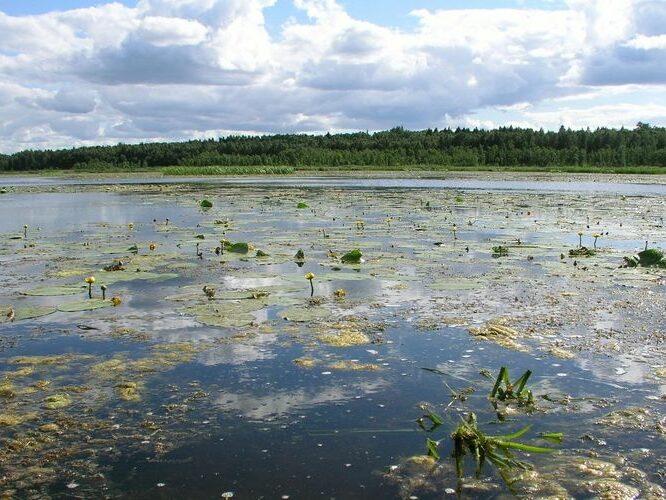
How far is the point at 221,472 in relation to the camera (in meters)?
3.79

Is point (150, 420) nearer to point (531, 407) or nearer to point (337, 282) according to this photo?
point (531, 407)

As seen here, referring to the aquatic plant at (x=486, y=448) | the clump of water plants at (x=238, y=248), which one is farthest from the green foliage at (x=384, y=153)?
the aquatic plant at (x=486, y=448)

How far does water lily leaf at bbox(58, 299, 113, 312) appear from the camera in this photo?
7414mm

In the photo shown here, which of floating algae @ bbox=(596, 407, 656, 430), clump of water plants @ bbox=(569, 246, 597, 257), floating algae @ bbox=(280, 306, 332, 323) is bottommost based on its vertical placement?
floating algae @ bbox=(596, 407, 656, 430)

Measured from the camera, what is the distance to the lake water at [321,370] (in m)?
3.79

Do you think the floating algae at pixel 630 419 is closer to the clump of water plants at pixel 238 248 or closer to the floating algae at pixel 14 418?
the floating algae at pixel 14 418

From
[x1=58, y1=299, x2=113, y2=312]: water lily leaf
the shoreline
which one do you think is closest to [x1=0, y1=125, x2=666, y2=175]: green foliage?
the shoreline

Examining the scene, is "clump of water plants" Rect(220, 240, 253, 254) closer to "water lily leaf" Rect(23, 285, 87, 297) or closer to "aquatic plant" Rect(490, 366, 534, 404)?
"water lily leaf" Rect(23, 285, 87, 297)

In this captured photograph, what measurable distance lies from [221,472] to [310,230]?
11.7 meters

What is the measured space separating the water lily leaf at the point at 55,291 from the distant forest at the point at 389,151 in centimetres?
7133

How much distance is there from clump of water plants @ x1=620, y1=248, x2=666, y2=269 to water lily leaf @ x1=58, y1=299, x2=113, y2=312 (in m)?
7.88

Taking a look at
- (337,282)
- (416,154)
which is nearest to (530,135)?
(416,154)

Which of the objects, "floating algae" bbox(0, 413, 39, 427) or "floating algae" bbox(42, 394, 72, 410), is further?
"floating algae" bbox(42, 394, 72, 410)

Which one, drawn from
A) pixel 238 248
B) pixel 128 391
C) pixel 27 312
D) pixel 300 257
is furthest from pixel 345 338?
pixel 238 248
